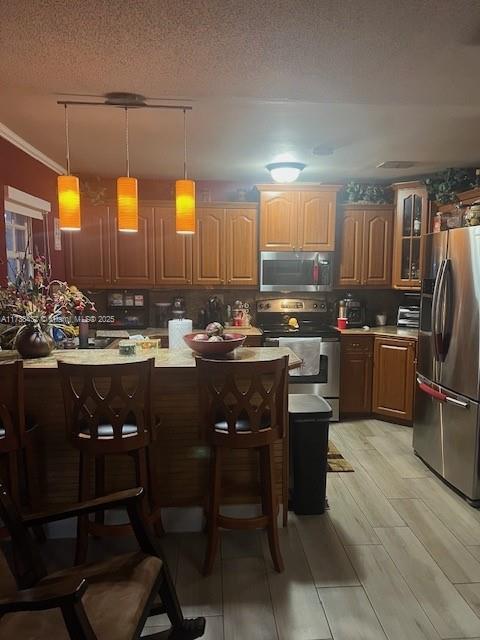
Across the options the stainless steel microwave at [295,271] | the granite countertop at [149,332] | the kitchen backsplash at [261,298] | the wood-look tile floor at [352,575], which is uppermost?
the stainless steel microwave at [295,271]

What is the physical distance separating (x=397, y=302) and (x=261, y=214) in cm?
188

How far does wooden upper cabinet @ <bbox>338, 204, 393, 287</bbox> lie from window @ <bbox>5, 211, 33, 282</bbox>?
305 cm

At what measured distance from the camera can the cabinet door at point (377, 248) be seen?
491cm

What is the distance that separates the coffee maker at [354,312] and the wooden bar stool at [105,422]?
325 cm

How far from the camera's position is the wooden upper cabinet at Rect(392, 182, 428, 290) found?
4707mm

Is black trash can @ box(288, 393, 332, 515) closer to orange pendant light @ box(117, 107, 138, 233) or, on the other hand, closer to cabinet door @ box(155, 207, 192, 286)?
orange pendant light @ box(117, 107, 138, 233)

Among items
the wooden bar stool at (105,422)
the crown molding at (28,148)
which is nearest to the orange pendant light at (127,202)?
the wooden bar stool at (105,422)

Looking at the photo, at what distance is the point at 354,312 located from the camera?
506 centimetres

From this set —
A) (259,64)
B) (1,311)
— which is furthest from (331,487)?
(259,64)

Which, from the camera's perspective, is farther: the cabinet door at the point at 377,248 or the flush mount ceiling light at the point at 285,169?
the cabinet door at the point at 377,248

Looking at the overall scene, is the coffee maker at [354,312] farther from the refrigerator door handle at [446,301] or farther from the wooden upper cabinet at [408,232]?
the refrigerator door handle at [446,301]

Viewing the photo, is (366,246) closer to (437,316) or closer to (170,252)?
(437,316)

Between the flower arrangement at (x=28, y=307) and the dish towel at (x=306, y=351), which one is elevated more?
the flower arrangement at (x=28, y=307)

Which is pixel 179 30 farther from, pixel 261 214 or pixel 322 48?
pixel 261 214
